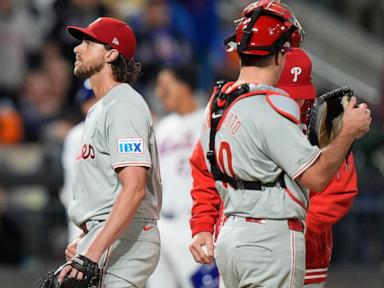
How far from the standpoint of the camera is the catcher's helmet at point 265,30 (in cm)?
537

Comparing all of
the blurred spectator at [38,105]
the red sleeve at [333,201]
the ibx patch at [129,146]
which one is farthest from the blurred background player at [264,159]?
the blurred spectator at [38,105]

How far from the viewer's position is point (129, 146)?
18.4ft

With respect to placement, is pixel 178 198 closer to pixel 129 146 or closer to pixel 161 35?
pixel 129 146

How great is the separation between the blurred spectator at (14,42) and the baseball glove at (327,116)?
8.26 m

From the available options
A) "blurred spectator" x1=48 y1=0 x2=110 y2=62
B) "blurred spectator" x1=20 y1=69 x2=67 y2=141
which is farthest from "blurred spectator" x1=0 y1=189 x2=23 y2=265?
"blurred spectator" x1=48 y1=0 x2=110 y2=62

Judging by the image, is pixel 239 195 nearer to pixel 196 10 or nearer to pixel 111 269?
pixel 111 269

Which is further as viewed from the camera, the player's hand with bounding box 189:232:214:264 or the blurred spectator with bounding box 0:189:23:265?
the blurred spectator with bounding box 0:189:23:265

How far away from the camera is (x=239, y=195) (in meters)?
5.39

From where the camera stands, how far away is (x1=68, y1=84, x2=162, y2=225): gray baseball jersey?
18.4 feet

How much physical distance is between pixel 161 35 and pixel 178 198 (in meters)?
5.46

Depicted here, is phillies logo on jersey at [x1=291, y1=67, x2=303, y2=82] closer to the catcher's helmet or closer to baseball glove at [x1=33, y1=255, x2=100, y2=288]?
the catcher's helmet

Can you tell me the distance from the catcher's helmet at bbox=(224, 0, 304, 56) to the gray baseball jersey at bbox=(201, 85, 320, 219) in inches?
7.1

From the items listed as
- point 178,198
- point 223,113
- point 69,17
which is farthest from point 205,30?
point 223,113

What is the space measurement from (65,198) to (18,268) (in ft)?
7.14
